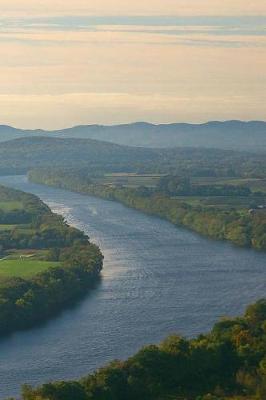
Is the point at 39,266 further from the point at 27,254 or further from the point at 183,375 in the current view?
the point at 183,375

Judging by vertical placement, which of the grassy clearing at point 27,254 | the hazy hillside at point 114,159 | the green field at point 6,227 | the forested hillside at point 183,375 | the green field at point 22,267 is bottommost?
the forested hillside at point 183,375

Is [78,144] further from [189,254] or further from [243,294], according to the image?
[243,294]

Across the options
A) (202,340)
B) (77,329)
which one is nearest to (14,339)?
(77,329)

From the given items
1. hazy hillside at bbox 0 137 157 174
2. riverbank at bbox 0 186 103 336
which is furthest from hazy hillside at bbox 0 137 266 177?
riverbank at bbox 0 186 103 336

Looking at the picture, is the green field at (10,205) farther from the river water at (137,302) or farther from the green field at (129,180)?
the green field at (129,180)

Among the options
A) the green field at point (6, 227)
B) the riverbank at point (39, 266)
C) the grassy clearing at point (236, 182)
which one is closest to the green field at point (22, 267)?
the riverbank at point (39, 266)
